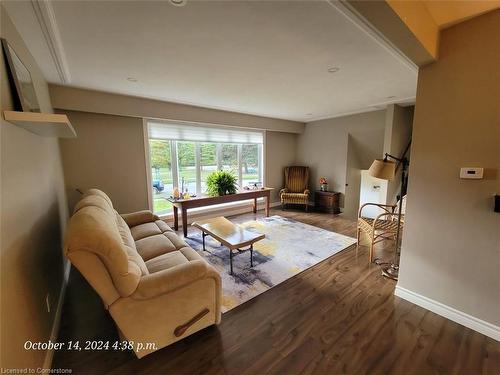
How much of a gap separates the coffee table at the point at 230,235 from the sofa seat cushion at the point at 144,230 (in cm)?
60

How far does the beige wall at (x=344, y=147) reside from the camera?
4.86 m

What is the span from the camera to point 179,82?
9.26 feet

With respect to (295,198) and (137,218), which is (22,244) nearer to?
(137,218)

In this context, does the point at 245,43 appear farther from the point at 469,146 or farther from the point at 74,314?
the point at 74,314

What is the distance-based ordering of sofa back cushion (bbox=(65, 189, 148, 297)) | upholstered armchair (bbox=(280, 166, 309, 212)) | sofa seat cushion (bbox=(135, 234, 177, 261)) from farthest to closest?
upholstered armchair (bbox=(280, 166, 309, 212)), sofa seat cushion (bbox=(135, 234, 177, 261)), sofa back cushion (bbox=(65, 189, 148, 297))

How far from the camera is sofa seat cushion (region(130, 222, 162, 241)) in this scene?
2561 mm

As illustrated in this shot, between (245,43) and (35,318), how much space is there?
2.53m

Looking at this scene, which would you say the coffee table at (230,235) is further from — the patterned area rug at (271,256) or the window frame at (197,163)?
the window frame at (197,163)

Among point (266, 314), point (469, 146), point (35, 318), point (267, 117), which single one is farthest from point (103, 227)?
point (267, 117)

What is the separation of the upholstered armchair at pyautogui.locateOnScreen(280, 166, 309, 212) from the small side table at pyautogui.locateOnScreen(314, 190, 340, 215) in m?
0.36

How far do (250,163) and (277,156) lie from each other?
2.78 feet

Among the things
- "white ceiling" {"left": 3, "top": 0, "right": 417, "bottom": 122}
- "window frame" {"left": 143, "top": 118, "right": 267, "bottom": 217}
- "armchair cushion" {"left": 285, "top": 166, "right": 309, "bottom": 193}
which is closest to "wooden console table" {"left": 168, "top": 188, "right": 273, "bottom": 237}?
"window frame" {"left": 143, "top": 118, "right": 267, "bottom": 217}

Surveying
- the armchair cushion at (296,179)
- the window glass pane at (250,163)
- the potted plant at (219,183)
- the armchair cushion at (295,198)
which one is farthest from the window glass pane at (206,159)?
the armchair cushion at (296,179)

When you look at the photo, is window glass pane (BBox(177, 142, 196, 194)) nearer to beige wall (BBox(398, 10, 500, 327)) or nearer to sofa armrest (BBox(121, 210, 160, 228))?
sofa armrest (BBox(121, 210, 160, 228))
